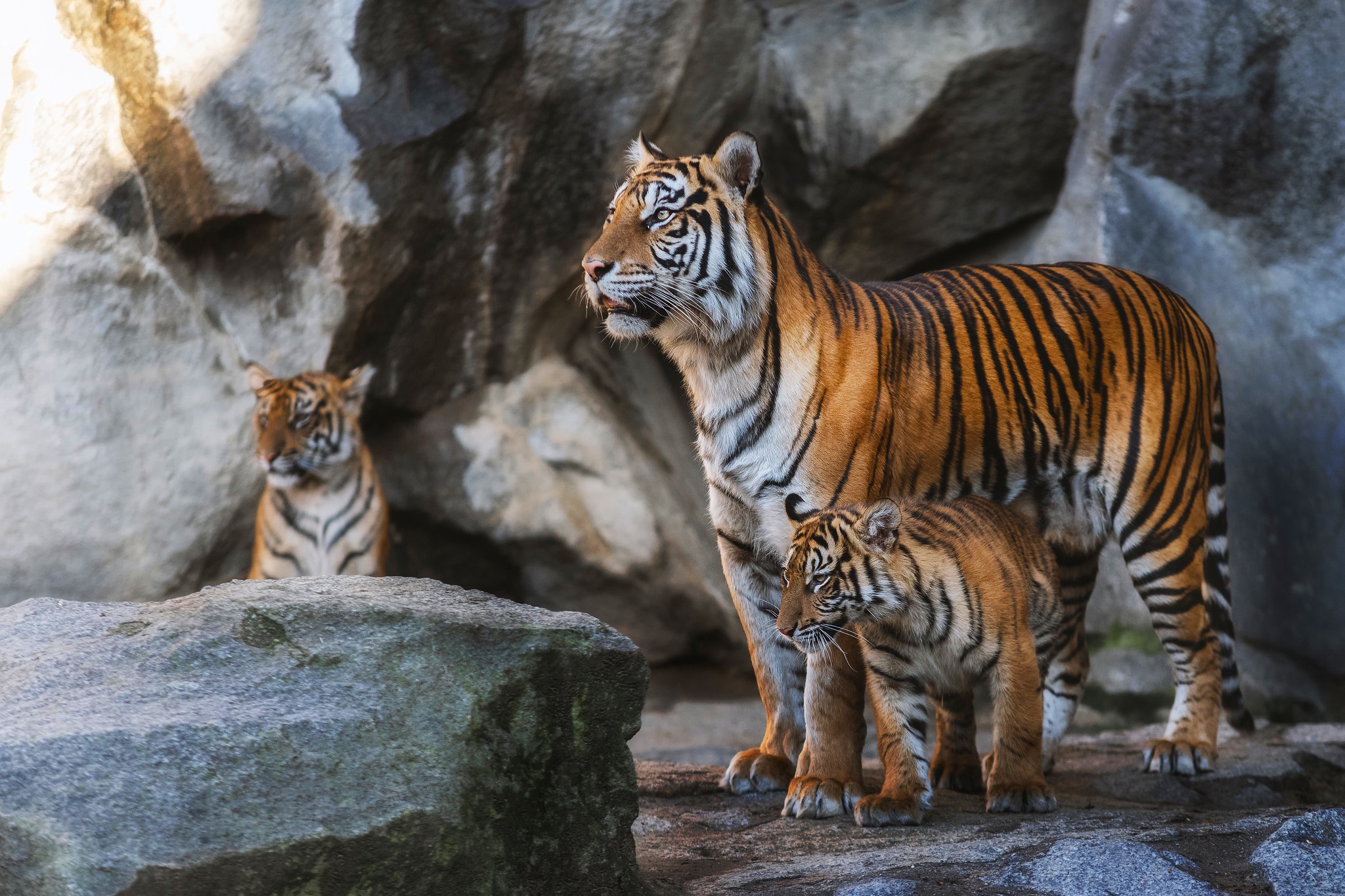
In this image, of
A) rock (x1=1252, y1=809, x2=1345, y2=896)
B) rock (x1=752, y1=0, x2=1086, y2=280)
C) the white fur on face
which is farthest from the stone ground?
rock (x1=752, y1=0, x2=1086, y2=280)

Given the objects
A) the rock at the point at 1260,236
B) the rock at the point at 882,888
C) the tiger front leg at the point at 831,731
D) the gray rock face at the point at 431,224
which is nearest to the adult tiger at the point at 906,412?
the tiger front leg at the point at 831,731

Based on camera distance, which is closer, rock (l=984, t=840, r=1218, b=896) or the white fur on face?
rock (l=984, t=840, r=1218, b=896)

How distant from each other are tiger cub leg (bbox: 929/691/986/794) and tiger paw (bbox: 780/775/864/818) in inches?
20.5

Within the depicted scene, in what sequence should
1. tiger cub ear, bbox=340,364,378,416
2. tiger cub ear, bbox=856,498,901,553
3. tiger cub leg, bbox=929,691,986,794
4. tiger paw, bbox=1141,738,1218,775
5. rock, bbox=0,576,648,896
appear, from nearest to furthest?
rock, bbox=0,576,648,896 < tiger cub ear, bbox=856,498,901,553 < tiger cub leg, bbox=929,691,986,794 < tiger paw, bbox=1141,738,1218,775 < tiger cub ear, bbox=340,364,378,416

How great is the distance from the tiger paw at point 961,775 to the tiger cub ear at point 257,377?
10.1 feet

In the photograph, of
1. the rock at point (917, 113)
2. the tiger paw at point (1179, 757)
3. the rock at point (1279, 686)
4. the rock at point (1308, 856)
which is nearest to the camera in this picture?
the rock at point (1308, 856)

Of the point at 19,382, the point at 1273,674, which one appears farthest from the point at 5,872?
the point at 1273,674

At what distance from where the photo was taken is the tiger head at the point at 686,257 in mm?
3607

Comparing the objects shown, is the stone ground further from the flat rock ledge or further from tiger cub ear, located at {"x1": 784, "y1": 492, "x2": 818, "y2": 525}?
tiger cub ear, located at {"x1": 784, "y1": 492, "x2": 818, "y2": 525}

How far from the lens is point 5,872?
2012 mm

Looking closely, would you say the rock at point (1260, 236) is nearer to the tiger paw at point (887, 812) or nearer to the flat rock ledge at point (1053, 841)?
the flat rock ledge at point (1053, 841)

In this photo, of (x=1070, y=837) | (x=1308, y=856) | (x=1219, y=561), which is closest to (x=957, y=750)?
(x=1070, y=837)

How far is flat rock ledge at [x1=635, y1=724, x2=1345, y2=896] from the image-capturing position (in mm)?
2559

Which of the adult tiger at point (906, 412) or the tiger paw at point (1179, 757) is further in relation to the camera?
the tiger paw at point (1179, 757)
